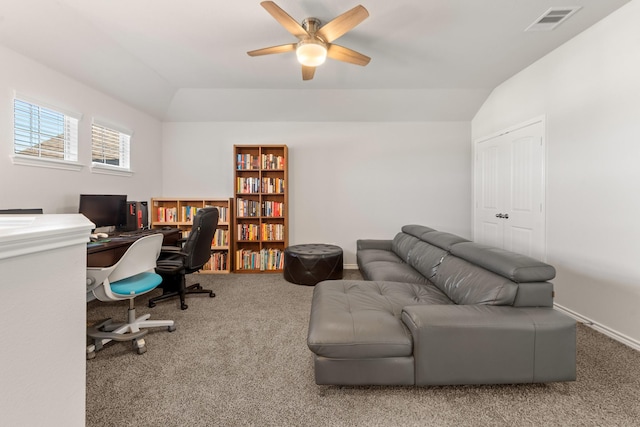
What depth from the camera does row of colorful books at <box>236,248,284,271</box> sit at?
4301 millimetres

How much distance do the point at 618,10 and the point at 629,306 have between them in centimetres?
247

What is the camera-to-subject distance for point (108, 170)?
3.45 m

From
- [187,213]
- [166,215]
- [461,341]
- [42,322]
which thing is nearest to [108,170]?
[166,215]

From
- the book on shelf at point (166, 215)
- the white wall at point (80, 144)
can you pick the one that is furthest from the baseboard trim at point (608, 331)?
the white wall at point (80, 144)

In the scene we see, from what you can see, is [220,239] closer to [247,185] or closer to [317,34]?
[247,185]

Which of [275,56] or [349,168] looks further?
[349,168]

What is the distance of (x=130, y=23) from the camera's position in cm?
248

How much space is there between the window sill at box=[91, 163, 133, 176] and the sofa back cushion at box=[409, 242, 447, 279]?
12.7 feet

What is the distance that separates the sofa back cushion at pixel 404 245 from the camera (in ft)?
11.0

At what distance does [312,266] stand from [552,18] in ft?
11.4

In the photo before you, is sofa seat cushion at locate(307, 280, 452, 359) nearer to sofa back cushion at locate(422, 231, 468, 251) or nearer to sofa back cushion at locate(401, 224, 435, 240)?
sofa back cushion at locate(422, 231, 468, 251)

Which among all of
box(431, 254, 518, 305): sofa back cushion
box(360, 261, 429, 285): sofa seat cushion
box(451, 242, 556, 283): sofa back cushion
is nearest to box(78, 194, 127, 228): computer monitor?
box(360, 261, 429, 285): sofa seat cushion

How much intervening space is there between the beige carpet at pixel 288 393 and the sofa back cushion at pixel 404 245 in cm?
163

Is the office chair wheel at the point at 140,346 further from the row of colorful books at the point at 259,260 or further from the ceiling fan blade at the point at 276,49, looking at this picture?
the ceiling fan blade at the point at 276,49
